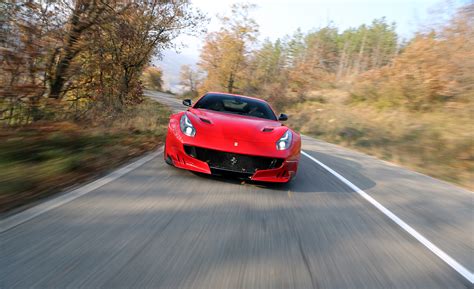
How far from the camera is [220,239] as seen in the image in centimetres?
302

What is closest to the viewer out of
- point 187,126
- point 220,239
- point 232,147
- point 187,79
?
point 220,239

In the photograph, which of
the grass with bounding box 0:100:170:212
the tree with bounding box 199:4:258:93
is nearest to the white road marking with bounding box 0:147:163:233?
the grass with bounding box 0:100:170:212

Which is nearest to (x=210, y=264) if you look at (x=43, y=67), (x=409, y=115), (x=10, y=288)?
(x=10, y=288)

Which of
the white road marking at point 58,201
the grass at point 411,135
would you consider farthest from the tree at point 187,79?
the white road marking at point 58,201

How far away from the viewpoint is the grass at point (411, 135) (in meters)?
10.5

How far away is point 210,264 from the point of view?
8.32 ft

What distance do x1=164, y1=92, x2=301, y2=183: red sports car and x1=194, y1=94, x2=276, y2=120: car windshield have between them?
787 millimetres

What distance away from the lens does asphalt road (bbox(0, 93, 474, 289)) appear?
2.32 meters

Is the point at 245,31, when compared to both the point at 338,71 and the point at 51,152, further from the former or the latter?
the point at 51,152

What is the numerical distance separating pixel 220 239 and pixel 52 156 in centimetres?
326

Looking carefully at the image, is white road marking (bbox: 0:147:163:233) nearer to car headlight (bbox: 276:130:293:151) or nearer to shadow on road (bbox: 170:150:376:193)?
shadow on road (bbox: 170:150:376:193)

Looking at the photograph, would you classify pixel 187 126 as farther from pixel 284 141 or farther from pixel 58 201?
pixel 58 201

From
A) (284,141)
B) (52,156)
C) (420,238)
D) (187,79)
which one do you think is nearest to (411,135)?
(284,141)

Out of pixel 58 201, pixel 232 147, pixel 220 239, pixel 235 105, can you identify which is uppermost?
pixel 235 105
